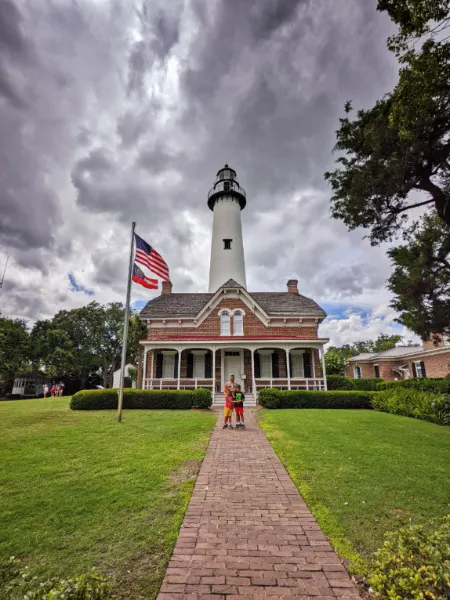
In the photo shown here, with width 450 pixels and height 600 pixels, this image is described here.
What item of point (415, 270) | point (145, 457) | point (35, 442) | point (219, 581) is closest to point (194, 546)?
point (219, 581)

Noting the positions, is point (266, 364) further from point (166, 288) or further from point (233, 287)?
point (166, 288)

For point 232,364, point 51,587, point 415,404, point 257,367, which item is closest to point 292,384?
point 257,367

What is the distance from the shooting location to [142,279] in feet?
40.4

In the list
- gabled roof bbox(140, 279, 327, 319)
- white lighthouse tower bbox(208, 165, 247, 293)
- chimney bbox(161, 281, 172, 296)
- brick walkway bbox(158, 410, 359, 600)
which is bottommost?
brick walkway bbox(158, 410, 359, 600)

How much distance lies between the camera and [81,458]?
6.85 meters

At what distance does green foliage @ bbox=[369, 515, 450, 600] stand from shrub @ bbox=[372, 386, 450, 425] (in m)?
10.7

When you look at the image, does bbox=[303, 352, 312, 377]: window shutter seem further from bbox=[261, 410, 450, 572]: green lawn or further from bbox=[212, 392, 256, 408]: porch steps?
bbox=[261, 410, 450, 572]: green lawn

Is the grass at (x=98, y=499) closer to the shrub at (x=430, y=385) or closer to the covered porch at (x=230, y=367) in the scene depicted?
the covered porch at (x=230, y=367)

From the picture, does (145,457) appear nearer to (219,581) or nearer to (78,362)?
(219,581)

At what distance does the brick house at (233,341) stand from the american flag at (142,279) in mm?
7319

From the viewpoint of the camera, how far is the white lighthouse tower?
28078 mm

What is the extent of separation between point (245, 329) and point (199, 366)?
433cm

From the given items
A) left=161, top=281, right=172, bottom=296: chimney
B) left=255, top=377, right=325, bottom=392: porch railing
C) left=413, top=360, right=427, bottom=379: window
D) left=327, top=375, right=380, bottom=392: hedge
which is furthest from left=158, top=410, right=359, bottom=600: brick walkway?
left=413, top=360, right=427, bottom=379: window

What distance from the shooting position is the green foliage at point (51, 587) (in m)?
2.54
